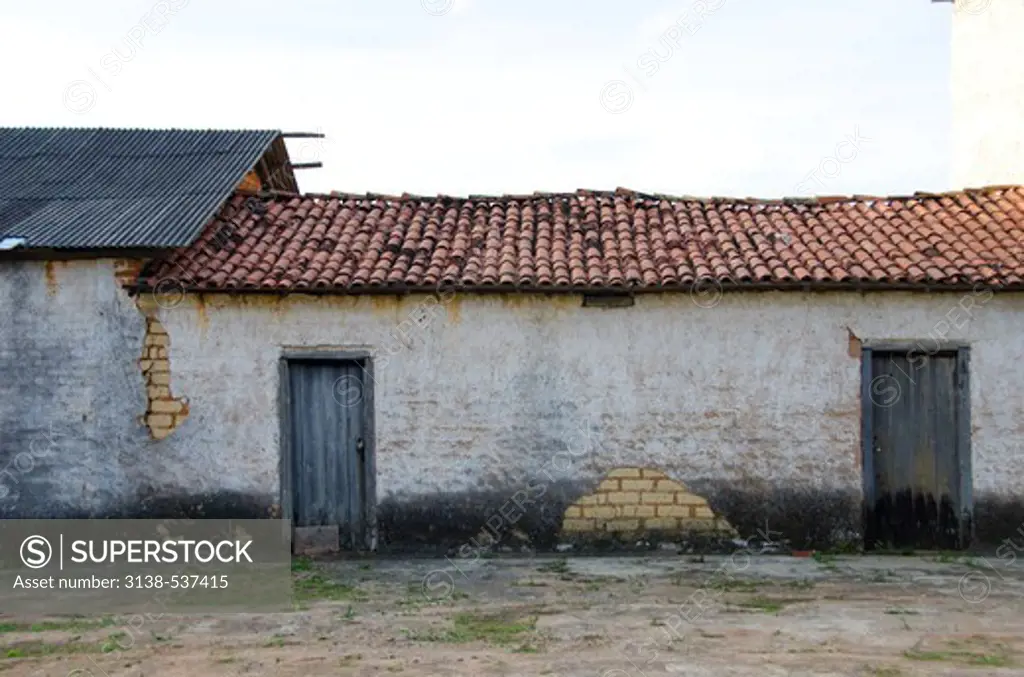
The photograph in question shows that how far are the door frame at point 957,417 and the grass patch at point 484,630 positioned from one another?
447 cm

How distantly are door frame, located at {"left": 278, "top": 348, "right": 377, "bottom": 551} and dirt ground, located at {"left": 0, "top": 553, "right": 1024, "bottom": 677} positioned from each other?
2.69ft

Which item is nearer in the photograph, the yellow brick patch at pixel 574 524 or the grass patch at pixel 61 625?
the grass patch at pixel 61 625

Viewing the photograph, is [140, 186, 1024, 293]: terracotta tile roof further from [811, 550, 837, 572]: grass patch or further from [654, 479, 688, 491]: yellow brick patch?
[811, 550, 837, 572]: grass patch

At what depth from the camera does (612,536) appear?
36.7 ft

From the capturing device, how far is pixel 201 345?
11.3m

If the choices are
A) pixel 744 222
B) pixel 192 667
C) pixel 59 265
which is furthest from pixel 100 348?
pixel 744 222

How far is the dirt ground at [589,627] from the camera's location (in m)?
7.12

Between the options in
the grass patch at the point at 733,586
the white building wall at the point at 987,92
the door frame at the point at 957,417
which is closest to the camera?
the grass patch at the point at 733,586

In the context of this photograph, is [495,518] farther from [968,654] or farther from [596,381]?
[968,654]

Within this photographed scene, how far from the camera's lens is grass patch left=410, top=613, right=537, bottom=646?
776 cm

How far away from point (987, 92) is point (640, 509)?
815 centimetres

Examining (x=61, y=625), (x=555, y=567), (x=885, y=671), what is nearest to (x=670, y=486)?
(x=555, y=567)

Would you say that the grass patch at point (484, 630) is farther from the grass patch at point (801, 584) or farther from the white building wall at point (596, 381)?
the white building wall at point (596, 381)

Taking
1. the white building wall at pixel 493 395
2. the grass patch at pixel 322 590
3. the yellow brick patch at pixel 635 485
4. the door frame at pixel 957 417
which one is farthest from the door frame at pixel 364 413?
the door frame at pixel 957 417
